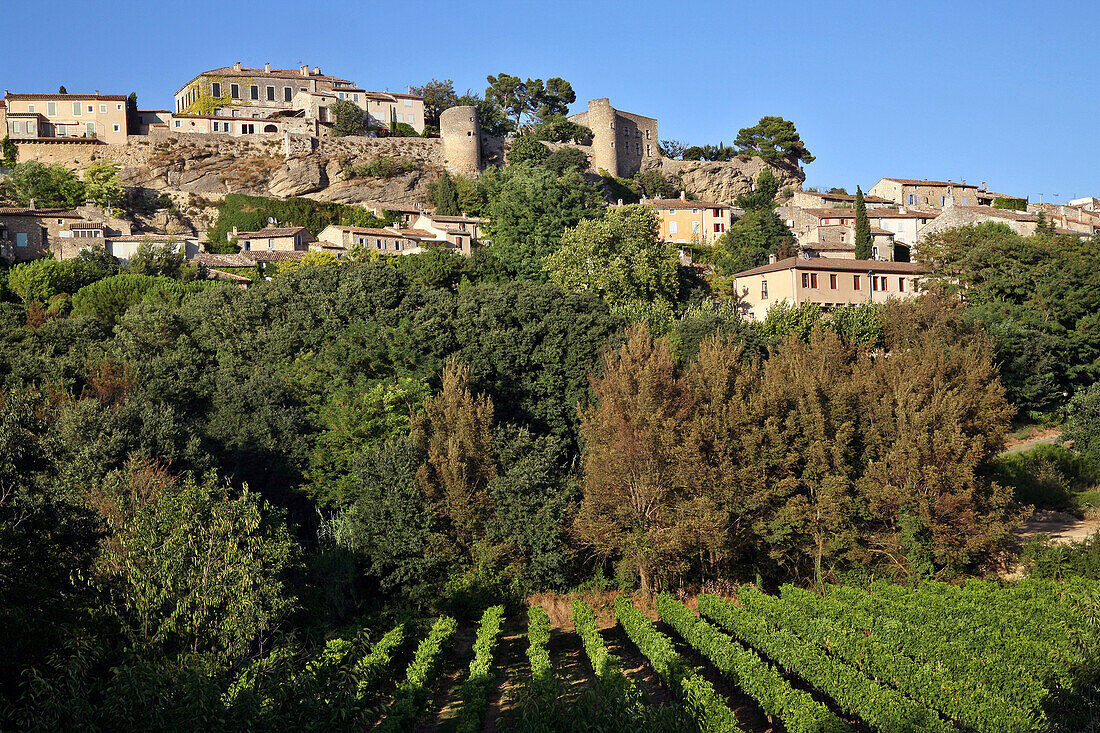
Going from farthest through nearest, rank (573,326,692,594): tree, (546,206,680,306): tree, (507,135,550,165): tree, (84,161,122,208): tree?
(507,135,550,165): tree → (84,161,122,208): tree → (546,206,680,306): tree → (573,326,692,594): tree

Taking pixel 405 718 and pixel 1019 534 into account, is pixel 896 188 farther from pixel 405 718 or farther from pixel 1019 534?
pixel 405 718

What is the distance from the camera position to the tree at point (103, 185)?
2889 inches

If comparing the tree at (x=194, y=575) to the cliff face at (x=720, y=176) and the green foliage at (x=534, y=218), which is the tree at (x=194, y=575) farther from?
the cliff face at (x=720, y=176)

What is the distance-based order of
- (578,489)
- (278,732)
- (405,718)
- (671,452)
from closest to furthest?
(278,732) < (405,718) < (671,452) < (578,489)

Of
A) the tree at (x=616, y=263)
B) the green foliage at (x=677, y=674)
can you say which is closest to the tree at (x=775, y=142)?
the tree at (x=616, y=263)

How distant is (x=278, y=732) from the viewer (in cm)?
1401

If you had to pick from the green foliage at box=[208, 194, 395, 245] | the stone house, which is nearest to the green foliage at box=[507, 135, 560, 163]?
the stone house

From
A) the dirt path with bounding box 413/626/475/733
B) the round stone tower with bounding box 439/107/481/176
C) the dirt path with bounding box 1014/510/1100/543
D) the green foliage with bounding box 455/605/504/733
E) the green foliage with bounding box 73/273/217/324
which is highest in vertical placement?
the round stone tower with bounding box 439/107/481/176

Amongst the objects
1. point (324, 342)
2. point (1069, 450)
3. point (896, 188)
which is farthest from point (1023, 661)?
point (896, 188)

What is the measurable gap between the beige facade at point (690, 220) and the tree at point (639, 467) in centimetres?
4934

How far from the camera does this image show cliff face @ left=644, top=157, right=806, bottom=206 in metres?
97.4

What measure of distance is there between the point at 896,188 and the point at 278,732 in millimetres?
82618

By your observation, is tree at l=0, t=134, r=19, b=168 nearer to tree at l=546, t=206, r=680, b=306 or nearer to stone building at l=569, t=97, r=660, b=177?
tree at l=546, t=206, r=680, b=306

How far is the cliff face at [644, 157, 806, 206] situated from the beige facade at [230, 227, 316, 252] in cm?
4082
